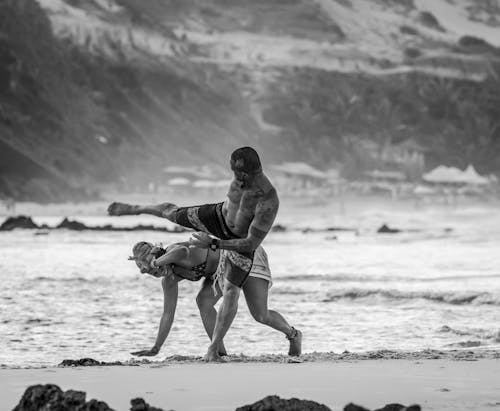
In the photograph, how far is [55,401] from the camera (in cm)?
386

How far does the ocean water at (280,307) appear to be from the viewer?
28.5ft

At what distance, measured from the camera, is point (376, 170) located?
4970 inches

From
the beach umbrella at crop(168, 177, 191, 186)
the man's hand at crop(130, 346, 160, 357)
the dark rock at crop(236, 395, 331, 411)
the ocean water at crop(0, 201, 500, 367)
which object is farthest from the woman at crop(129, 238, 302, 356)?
the beach umbrella at crop(168, 177, 191, 186)

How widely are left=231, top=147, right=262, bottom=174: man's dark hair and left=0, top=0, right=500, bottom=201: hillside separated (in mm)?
76042

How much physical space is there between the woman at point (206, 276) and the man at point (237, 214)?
0.16 meters

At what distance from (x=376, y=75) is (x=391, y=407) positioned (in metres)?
150

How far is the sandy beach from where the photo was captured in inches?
184

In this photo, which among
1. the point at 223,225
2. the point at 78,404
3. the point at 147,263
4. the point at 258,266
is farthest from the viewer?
the point at 147,263

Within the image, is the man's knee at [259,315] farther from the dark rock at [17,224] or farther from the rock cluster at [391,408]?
the dark rock at [17,224]

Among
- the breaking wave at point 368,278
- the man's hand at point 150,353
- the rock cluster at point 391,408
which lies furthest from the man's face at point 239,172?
the breaking wave at point 368,278

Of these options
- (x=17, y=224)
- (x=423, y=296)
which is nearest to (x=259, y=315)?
(x=423, y=296)

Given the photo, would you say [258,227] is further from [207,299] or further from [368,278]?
[368,278]

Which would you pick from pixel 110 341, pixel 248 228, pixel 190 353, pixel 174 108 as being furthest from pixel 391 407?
pixel 174 108

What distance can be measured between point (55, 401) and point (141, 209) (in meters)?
2.34
